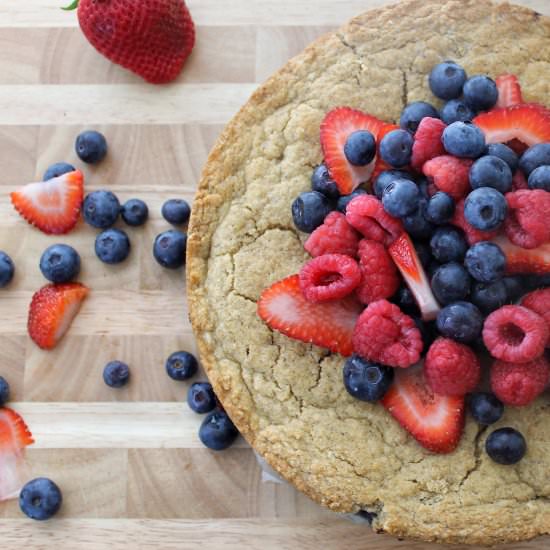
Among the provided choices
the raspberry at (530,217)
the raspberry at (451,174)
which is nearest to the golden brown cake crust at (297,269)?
the raspberry at (451,174)

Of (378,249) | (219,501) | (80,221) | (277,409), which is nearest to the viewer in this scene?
(378,249)

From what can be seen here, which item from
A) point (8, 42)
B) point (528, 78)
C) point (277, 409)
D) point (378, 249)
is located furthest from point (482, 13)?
point (8, 42)

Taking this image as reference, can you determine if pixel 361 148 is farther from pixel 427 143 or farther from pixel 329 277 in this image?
pixel 329 277

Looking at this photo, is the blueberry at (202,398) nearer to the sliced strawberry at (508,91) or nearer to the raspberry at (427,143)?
the raspberry at (427,143)

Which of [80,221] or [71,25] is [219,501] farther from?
[71,25]

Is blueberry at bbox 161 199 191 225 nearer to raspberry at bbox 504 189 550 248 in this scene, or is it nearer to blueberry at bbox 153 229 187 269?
blueberry at bbox 153 229 187 269

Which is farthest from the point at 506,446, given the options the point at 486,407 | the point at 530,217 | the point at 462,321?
the point at 530,217
